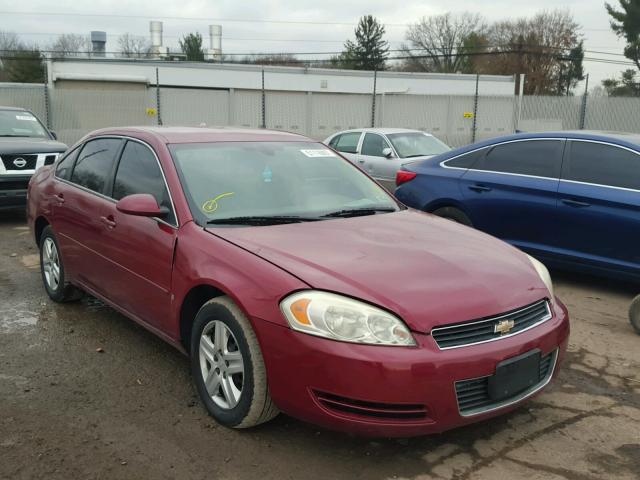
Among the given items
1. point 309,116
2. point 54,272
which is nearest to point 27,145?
point 54,272

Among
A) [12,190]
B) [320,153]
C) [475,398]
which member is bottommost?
[12,190]

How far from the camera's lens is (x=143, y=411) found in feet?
11.2

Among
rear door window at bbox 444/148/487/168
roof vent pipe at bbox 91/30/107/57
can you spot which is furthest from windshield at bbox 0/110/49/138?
roof vent pipe at bbox 91/30/107/57

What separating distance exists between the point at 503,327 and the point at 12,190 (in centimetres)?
815

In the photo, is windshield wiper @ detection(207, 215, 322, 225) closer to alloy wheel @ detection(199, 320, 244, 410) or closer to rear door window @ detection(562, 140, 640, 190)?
alloy wheel @ detection(199, 320, 244, 410)

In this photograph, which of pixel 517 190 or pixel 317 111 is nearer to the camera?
pixel 517 190

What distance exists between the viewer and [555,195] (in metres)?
5.80

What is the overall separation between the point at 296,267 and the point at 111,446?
1277 millimetres

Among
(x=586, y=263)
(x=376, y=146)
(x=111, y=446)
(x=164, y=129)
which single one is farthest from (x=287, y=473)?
(x=376, y=146)

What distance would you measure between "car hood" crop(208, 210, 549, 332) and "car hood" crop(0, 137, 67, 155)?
6939 mm

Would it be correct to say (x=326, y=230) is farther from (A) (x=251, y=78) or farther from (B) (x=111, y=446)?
(A) (x=251, y=78)

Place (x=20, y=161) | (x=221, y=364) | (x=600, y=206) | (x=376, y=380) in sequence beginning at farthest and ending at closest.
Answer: (x=20, y=161)
(x=600, y=206)
(x=221, y=364)
(x=376, y=380)

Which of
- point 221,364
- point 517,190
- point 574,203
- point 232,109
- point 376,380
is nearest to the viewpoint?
point 376,380

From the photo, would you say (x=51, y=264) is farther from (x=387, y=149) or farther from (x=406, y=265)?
(x=387, y=149)
